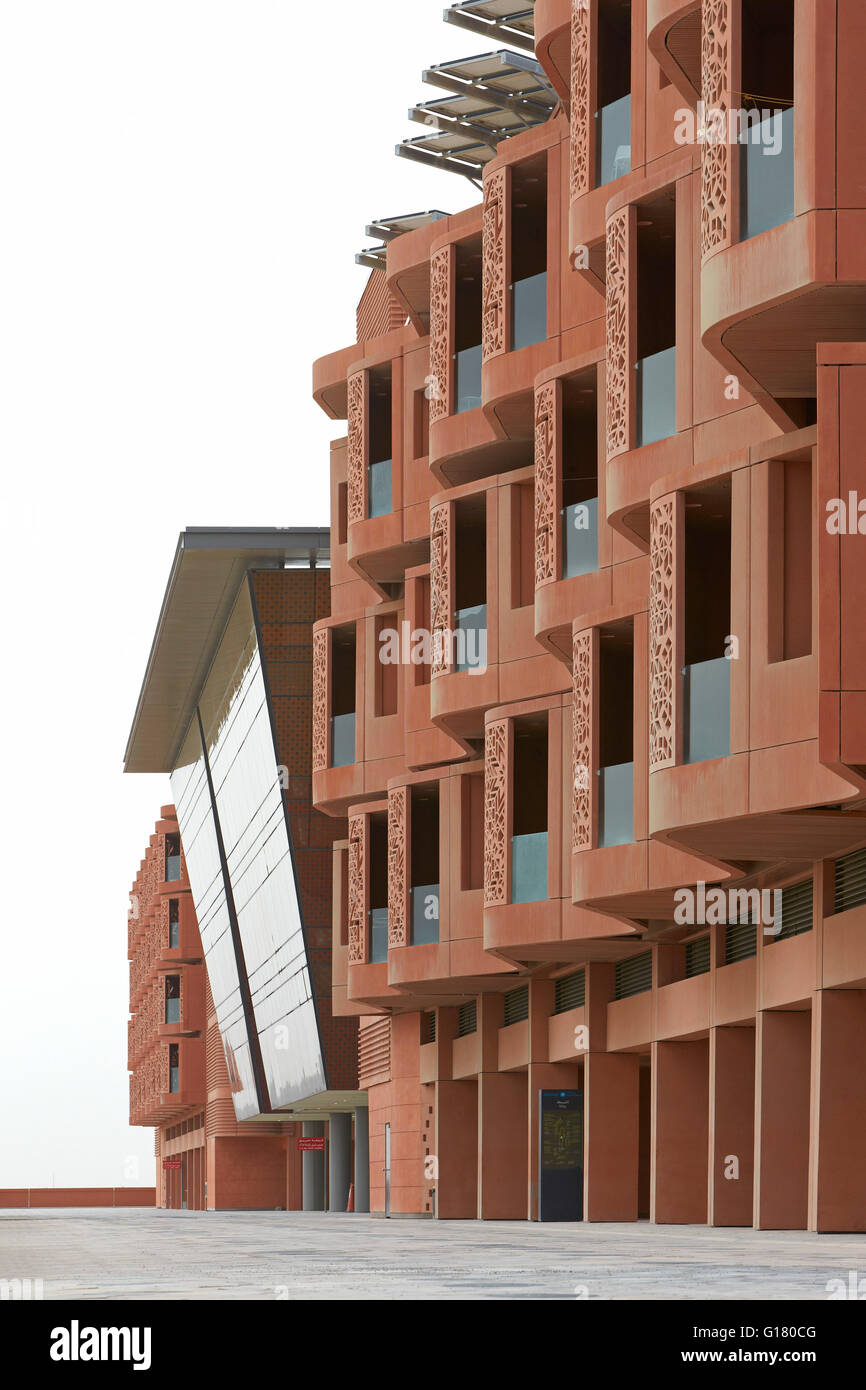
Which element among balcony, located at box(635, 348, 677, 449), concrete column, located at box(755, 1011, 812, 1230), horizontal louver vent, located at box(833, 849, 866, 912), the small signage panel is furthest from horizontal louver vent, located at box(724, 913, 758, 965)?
the small signage panel

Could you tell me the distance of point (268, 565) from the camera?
54062 mm

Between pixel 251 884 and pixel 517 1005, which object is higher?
pixel 251 884

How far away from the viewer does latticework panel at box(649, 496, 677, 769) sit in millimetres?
24344

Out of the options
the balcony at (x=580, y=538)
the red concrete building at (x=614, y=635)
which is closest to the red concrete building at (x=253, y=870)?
the red concrete building at (x=614, y=635)

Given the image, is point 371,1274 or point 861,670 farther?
point 861,670

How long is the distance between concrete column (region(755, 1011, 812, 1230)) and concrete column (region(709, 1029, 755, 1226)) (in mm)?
1780

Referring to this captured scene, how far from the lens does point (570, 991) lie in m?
37.0

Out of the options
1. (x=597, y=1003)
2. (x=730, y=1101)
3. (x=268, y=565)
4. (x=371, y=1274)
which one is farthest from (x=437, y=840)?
(x=371, y=1274)

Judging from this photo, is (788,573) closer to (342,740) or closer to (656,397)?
(656,397)

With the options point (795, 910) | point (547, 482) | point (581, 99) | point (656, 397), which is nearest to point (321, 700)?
point (547, 482)

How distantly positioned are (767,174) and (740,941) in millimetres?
11273

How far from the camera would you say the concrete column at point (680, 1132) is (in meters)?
31.1

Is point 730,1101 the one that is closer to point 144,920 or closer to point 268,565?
point 268,565
